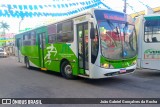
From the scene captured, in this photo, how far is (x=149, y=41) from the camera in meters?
12.4

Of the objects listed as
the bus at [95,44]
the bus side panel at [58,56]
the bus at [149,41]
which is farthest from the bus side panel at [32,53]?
the bus at [149,41]

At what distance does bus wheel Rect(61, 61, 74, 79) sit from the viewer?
11.5m

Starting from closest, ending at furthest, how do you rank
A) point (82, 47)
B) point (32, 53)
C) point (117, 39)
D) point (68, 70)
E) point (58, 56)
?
point (117, 39) < point (82, 47) < point (68, 70) < point (58, 56) < point (32, 53)

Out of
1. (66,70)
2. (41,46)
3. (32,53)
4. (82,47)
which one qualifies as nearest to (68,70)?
(66,70)

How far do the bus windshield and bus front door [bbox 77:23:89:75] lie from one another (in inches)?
33.4

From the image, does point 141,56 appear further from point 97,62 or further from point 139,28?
point 97,62

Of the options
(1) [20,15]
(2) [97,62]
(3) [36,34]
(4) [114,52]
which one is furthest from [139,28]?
(1) [20,15]

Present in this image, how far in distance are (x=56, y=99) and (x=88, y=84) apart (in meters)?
2.72

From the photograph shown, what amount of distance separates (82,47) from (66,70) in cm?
206

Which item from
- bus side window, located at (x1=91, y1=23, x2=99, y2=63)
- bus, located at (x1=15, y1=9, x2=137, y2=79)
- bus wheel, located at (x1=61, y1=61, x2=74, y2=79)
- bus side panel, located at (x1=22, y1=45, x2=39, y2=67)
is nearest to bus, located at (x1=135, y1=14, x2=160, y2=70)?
bus, located at (x1=15, y1=9, x2=137, y2=79)

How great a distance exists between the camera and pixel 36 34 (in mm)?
15508

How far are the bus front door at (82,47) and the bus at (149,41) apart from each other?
3.93 metres

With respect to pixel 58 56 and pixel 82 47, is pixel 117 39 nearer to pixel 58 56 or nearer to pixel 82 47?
pixel 82 47

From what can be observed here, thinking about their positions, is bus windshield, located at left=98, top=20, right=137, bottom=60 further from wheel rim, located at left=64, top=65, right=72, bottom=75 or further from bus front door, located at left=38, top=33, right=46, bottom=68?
bus front door, located at left=38, top=33, right=46, bottom=68
